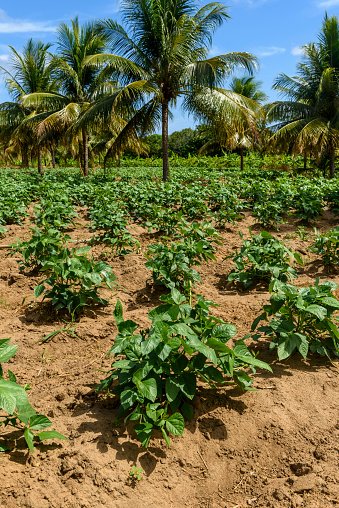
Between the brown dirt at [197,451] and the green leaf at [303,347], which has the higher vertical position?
the green leaf at [303,347]

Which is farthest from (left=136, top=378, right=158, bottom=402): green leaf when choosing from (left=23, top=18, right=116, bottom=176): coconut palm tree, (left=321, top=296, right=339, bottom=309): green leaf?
(left=23, top=18, right=116, bottom=176): coconut palm tree

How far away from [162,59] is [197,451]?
1253 centimetres

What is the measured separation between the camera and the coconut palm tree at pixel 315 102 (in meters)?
16.0

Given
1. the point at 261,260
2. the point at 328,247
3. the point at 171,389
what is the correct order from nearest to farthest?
the point at 171,389 → the point at 261,260 → the point at 328,247

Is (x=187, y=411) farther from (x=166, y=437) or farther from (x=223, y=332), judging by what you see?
(x=223, y=332)

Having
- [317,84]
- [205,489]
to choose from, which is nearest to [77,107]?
[317,84]

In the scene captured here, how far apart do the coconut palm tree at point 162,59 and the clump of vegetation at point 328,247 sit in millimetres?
8644

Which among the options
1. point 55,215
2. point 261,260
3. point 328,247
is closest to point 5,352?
point 261,260

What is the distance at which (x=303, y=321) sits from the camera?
277 centimetres

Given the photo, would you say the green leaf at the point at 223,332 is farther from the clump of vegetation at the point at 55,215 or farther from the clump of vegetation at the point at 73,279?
the clump of vegetation at the point at 55,215

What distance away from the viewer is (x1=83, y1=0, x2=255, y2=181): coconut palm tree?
12445mm

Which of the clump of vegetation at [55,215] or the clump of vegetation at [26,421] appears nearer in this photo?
the clump of vegetation at [26,421]

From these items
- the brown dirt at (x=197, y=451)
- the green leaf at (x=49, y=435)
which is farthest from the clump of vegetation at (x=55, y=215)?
the green leaf at (x=49, y=435)

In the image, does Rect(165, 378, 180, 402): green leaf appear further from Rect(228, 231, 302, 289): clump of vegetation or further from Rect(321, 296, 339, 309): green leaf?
Rect(228, 231, 302, 289): clump of vegetation
